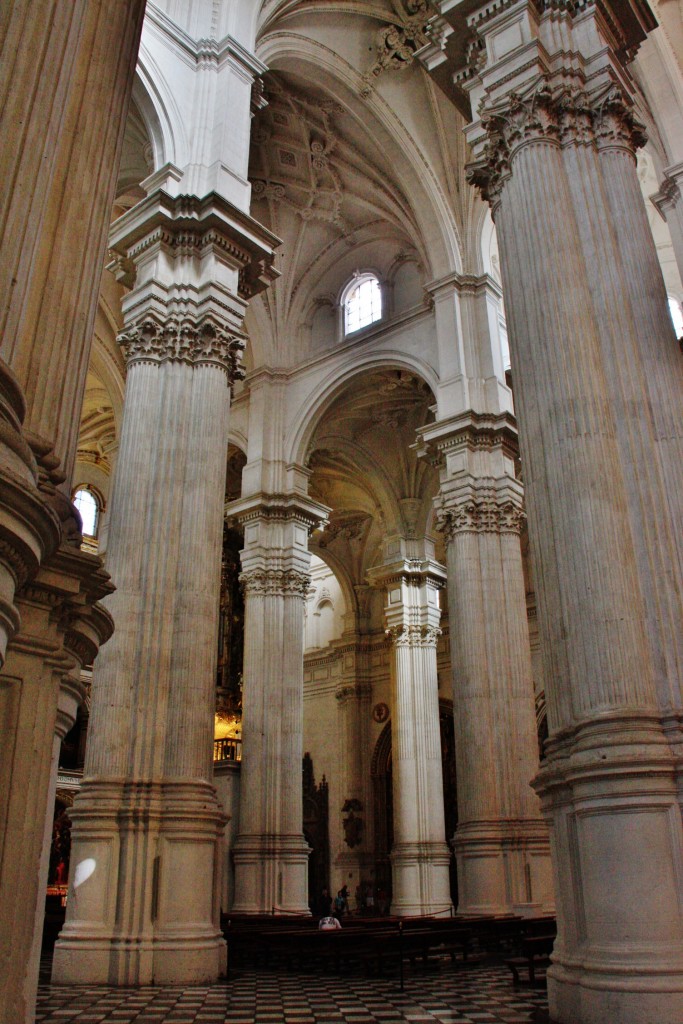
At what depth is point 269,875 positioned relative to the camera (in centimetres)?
1633

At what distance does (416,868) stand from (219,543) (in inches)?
448

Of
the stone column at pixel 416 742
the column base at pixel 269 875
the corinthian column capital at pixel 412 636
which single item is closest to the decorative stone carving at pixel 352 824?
the stone column at pixel 416 742

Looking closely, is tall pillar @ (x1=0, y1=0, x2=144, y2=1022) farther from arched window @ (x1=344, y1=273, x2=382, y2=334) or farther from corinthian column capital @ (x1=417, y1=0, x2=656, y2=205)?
arched window @ (x1=344, y1=273, x2=382, y2=334)

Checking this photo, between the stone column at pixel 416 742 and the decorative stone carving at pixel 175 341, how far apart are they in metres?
11.7

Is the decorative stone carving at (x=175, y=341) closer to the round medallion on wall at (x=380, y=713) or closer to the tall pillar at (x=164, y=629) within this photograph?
the tall pillar at (x=164, y=629)

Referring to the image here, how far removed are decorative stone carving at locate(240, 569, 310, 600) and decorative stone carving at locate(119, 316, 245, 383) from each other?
7.55m

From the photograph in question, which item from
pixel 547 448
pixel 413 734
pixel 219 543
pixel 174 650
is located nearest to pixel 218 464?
pixel 219 543

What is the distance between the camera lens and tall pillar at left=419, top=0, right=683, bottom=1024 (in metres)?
5.49

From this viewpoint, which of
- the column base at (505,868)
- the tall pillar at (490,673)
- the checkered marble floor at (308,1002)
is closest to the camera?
the checkered marble floor at (308,1002)

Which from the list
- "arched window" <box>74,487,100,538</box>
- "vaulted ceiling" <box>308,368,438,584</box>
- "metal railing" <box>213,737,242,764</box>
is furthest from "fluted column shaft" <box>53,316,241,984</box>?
"metal railing" <box>213,737,242,764</box>

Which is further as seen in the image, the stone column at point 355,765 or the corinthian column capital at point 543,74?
the stone column at point 355,765

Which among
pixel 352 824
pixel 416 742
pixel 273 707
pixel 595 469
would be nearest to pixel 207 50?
pixel 595 469

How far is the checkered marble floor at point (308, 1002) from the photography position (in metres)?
6.69

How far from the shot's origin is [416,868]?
19.2 m
